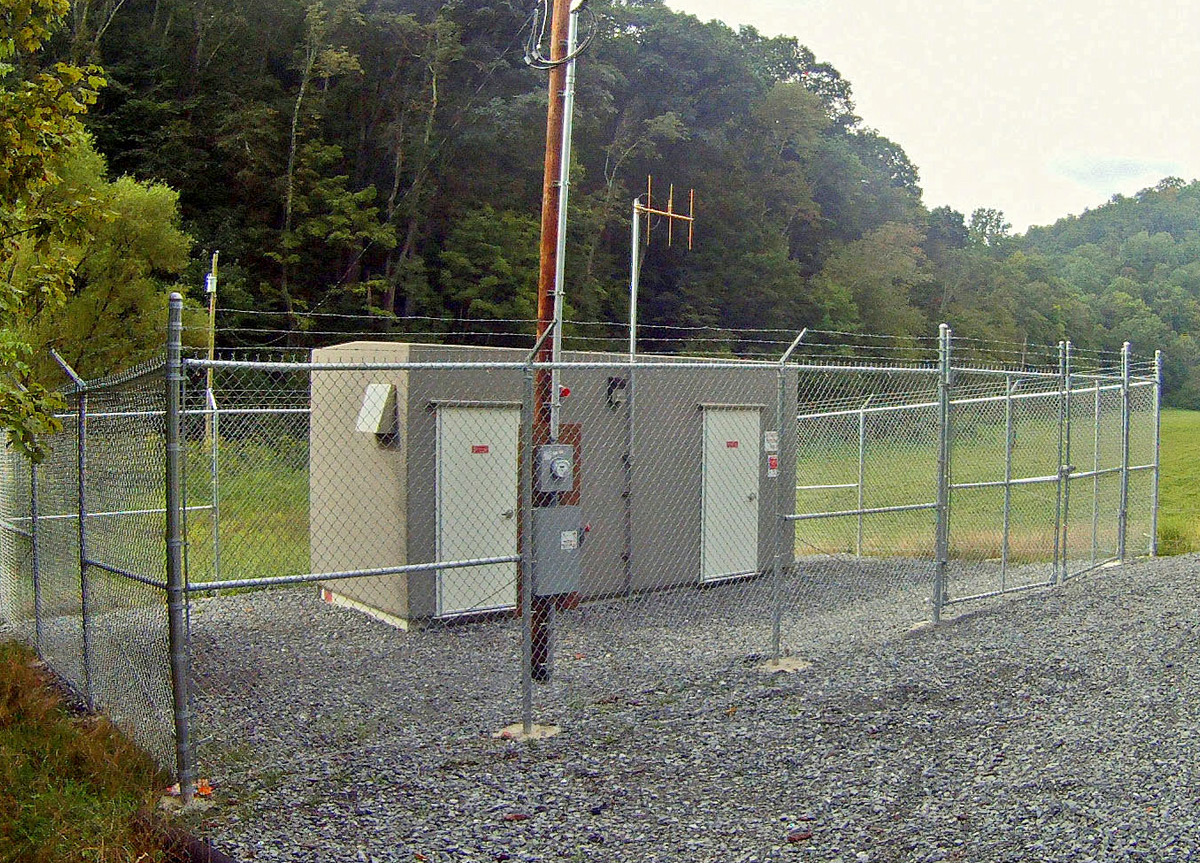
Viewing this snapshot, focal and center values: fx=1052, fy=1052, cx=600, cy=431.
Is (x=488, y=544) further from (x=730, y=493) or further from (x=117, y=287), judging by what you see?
(x=117, y=287)

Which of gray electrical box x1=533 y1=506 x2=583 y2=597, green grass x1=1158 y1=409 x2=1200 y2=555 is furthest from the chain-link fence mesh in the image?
green grass x1=1158 y1=409 x2=1200 y2=555

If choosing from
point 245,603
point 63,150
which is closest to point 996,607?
point 245,603

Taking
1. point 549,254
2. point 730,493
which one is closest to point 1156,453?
point 730,493

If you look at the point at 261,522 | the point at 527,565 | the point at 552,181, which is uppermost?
the point at 552,181

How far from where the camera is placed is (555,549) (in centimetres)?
617

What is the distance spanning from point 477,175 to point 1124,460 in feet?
96.6

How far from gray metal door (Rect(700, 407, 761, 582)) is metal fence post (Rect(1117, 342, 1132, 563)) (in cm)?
382

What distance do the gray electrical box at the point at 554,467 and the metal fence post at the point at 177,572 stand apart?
2068 millimetres

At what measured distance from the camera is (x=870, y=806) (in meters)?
4.84

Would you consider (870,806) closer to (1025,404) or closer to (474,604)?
(474,604)

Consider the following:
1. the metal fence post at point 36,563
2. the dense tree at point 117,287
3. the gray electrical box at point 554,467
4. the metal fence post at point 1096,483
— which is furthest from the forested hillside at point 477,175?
the gray electrical box at point 554,467

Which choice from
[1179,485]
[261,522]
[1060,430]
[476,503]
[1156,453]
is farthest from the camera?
[1179,485]

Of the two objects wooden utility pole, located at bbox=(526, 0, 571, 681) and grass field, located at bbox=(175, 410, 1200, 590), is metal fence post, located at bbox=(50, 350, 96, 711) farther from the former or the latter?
grass field, located at bbox=(175, 410, 1200, 590)

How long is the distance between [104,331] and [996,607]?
19.4 meters
